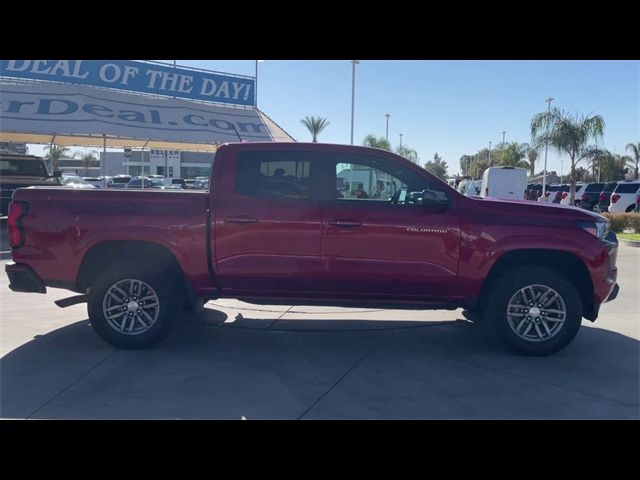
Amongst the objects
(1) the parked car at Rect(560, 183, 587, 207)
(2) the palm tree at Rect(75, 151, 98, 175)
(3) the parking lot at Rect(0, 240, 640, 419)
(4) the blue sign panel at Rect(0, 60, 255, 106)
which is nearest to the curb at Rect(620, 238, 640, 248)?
(3) the parking lot at Rect(0, 240, 640, 419)

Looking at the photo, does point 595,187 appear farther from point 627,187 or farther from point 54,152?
point 54,152

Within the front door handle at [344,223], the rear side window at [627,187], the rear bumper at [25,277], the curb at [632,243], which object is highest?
the rear side window at [627,187]

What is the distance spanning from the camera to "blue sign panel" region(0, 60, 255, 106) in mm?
21156

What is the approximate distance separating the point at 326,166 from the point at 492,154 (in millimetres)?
69660

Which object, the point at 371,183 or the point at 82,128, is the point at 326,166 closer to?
the point at 371,183

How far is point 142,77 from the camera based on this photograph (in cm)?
2377

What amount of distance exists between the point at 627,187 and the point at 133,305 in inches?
989

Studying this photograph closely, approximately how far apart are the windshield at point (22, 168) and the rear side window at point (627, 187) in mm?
23630

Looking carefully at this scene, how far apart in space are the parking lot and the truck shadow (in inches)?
0.6

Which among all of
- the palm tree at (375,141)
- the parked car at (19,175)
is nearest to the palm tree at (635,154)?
the palm tree at (375,141)

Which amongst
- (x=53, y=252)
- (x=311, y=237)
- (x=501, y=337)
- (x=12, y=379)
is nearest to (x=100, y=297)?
(x=53, y=252)

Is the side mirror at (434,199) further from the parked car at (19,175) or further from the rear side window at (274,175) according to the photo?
the parked car at (19,175)

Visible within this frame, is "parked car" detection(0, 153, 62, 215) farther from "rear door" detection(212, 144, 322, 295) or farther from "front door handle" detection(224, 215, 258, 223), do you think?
"front door handle" detection(224, 215, 258, 223)

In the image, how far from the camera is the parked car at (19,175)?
1636 centimetres
